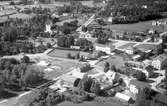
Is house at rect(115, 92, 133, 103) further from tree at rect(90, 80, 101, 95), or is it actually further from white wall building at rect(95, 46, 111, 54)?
white wall building at rect(95, 46, 111, 54)

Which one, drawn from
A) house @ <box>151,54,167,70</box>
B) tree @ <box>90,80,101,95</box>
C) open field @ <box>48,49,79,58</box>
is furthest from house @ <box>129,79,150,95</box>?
open field @ <box>48,49,79,58</box>

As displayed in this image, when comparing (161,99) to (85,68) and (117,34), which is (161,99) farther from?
(117,34)

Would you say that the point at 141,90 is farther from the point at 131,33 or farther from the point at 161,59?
the point at 131,33

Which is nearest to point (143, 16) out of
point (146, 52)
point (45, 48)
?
point (146, 52)

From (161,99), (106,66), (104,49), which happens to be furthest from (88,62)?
(161,99)

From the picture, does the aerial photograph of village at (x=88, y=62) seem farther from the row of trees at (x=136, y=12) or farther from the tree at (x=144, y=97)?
the row of trees at (x=136, y=12)

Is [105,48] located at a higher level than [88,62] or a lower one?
higher

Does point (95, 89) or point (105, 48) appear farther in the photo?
point (105, 48)
